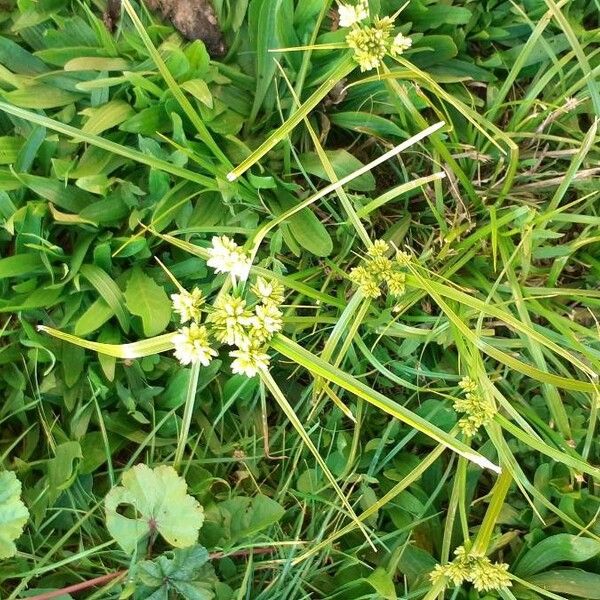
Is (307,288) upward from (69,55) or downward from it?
downward

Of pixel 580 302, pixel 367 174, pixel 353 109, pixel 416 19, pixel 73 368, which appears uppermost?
pixel 416 19

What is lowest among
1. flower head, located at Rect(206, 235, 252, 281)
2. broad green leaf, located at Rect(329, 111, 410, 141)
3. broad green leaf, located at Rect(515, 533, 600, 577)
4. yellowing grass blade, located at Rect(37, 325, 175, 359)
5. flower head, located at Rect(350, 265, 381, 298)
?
broad green leaf, located at Rect(515, 533, 600, 577)

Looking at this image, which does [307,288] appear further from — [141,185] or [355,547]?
[355,547]

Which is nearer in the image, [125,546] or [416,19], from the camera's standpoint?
[125,546]

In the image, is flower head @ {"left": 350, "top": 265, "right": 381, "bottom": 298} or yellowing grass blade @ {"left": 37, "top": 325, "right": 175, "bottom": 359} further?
flower head @ {"left": 350, "top": 265, "right": 381, "bottom": 298}

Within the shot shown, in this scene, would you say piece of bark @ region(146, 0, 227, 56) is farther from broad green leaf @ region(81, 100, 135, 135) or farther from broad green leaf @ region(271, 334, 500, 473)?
broad green leaf @ region(271, 334, 500, 473)

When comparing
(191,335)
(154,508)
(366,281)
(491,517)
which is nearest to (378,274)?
(366,281)

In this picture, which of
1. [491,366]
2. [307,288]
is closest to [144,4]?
[307,288]

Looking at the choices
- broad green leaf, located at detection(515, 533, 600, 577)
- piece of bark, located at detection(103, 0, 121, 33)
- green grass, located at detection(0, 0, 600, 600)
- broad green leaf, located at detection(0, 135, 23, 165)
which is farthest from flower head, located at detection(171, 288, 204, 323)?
broad green leaf, located at detection(515, 533, 600, 577)
